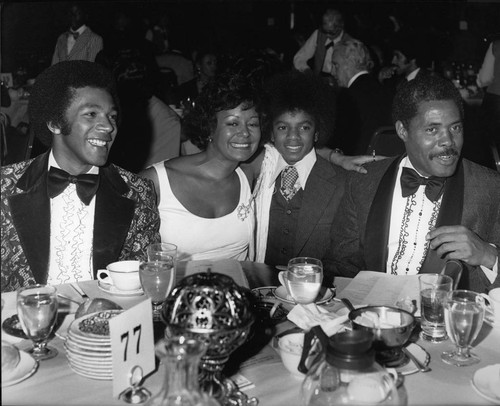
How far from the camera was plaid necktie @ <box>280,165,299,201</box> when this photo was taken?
3186 millimetres

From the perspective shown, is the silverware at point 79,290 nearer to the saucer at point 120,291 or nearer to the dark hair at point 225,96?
the saucer at point 120,291

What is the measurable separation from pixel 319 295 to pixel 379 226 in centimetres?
86

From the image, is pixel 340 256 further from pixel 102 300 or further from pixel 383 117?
pixel 383 117

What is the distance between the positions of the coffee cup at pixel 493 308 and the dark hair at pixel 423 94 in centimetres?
106

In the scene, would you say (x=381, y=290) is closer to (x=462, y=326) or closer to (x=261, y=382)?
(x=462, y=326)

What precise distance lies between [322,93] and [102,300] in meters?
1.98

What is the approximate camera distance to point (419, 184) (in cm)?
275

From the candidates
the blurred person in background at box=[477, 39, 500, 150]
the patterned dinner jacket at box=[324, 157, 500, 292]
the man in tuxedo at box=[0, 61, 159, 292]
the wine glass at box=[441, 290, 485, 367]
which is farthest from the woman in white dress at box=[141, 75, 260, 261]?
the blurred person in background at box=[477, 39, 500, 150]

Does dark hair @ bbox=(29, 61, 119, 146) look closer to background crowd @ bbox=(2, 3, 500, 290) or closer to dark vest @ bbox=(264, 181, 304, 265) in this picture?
background crowd @ bbox=(2, 3, 500, 290)

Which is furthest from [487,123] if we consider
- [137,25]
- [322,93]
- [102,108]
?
[137,25]

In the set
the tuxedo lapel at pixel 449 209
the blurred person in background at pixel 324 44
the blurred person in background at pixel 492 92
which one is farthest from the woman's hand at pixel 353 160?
the blurred person in background at pixel 324 44

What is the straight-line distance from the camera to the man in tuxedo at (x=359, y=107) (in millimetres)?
4617

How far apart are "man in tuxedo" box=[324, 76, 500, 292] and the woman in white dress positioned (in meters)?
0.51

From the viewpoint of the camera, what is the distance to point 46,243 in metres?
2.54
